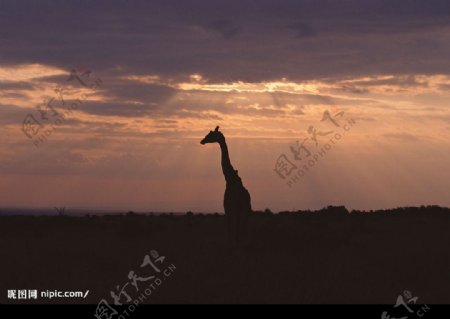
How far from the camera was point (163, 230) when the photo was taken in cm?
3117

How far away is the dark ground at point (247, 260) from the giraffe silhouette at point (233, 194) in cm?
93

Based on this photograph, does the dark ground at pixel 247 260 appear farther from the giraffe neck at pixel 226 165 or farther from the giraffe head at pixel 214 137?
the giraffe head at pixel 214 137

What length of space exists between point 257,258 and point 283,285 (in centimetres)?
391

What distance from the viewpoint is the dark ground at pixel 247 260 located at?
54.3ft

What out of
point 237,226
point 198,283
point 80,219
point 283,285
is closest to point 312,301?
point 283,285

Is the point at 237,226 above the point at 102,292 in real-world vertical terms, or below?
above

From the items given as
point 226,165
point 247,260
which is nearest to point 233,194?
point 226,165

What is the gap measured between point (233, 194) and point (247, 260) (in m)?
2.74

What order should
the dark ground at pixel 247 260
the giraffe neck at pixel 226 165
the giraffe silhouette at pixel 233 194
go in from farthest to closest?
the giraffe neck at pixel 226 165 → the giraffe silhouette at pixel 233 194 → the dark ground at pixel 247 260

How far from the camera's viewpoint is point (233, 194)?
888 inches

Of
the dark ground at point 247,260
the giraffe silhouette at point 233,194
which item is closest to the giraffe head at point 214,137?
the giraffe silhouette at point 233,194

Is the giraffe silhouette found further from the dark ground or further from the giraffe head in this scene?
the dark ground
